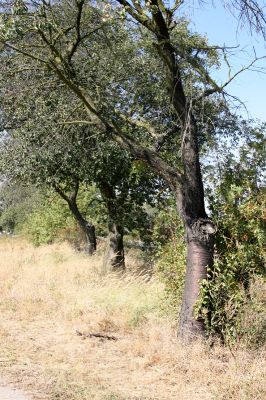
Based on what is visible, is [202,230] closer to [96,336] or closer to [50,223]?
[96,336]

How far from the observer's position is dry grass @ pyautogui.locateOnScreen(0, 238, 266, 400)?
19.5 ft

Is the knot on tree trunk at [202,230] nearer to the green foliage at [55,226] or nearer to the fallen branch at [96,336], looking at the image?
the fallen branch at [96,336]

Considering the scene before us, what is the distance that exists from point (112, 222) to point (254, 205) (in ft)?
31.3

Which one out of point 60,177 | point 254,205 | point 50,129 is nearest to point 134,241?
point 60,177

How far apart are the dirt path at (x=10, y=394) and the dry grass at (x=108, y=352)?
16 centimetres

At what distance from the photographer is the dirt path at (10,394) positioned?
5516 mm

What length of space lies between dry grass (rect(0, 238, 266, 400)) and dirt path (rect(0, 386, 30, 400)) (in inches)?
6.4

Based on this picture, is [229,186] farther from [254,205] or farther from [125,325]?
[125,325]

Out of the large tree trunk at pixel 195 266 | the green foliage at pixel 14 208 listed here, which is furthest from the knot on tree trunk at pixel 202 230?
the green foliage at pixel 14 208

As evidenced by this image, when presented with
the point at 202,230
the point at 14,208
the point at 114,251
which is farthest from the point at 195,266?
the point at 14,208

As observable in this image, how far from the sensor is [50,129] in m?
13.0

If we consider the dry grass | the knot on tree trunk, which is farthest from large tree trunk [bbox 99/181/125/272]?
the knot on tree trunk

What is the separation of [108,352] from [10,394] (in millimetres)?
2288

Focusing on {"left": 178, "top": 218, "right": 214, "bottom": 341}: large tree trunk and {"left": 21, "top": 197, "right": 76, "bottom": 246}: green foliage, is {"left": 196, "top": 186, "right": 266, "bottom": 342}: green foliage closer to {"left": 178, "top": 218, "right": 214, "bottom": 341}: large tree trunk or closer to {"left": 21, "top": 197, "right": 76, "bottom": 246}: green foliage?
{"left": 178, "top": 218, "right": 214, "bottom": 341}: large tree trunk
